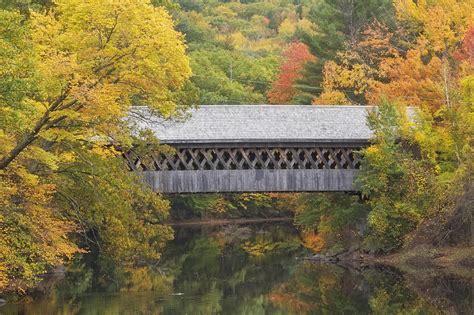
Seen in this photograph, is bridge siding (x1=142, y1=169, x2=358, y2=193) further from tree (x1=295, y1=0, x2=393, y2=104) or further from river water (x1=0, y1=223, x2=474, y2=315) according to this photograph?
tree (x1=295, y1=0, x2=393, y2=104)

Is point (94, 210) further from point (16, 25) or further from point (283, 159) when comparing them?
point (283, 159)

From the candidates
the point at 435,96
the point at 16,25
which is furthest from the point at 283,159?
the point at 16,25

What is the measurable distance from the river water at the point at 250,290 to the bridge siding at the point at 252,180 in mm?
2615

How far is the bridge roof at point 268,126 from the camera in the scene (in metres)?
31.0

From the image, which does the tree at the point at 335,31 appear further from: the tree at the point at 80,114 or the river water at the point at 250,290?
the tree at the point at 80,114

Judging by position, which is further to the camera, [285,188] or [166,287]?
[285,188]

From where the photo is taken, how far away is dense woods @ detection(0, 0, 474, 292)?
761 inches

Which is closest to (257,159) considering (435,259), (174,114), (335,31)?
(435,259)

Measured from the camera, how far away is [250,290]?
26453 mm

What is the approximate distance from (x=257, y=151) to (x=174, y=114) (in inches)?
415

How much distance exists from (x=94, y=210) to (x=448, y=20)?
23.3m

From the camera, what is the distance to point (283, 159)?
106 feet

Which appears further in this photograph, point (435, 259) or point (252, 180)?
point (252, 180)

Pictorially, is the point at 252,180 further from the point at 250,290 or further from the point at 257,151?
the point at 250,290
